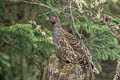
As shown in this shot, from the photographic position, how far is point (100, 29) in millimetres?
7820

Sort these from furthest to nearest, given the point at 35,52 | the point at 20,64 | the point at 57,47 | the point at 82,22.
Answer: the point at 20,64, the point at 35,52, the point at 82,22, the point at 57,47

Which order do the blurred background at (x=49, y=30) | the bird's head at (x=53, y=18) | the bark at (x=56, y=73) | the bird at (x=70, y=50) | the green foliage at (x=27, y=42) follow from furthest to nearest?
the bird's head at (x=53, y=18) → the bird at (x=70, y=50) → the green foliage at (x=27, y=42) → the blurred background at (x=49, y=30) → the bark at (x=56, y=73)

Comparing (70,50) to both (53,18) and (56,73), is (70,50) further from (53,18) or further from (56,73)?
(56,73)

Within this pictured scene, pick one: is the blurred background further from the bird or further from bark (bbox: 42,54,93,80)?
the bird

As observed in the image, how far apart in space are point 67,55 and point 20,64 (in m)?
3.71

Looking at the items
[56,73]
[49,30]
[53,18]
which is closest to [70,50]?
[53,18]

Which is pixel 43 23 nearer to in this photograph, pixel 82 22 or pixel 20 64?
pixel 82 22

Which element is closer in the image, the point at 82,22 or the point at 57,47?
the point at 57,47

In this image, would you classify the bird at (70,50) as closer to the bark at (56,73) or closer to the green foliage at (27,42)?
the green foliage at (27,42)

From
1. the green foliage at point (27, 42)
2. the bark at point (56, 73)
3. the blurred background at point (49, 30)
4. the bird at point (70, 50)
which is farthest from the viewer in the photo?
the bird at point (70, 50)

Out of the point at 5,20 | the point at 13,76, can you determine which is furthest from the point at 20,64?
the point at 5,20

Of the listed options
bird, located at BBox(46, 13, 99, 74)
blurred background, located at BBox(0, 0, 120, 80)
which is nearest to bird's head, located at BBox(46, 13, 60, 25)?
blurred background, located at BBox(0, 0, 120, 80)

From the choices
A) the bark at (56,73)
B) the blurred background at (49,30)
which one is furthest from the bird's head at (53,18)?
the bark at (56,73)

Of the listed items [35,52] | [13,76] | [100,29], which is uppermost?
[100,29]
